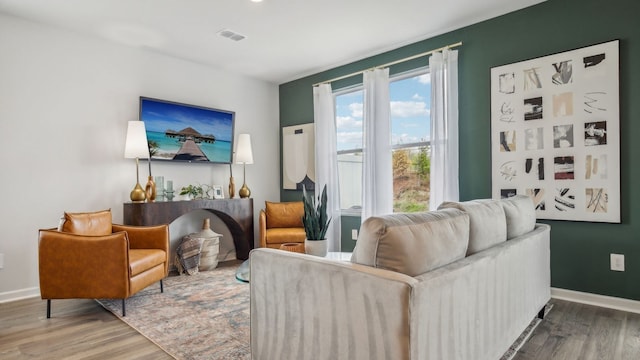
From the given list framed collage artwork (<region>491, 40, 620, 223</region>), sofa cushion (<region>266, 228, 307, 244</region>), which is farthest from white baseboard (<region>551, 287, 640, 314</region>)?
sofa cushion (<region>266, 228, 307, 244</region>)

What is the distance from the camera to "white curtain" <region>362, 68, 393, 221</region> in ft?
13.9

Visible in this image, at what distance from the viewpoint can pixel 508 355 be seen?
2.05 metres

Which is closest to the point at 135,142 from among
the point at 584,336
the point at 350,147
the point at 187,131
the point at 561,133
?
the point at 187,131

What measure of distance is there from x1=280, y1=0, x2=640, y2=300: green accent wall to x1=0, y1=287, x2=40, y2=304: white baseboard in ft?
13.7

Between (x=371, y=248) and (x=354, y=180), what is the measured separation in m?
3.44

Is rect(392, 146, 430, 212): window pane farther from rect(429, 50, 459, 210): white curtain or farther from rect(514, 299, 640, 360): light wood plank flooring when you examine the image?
rect(514, 299, 640, 360): light wood plank flooring

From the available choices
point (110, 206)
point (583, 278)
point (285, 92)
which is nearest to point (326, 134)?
point (285, 92)

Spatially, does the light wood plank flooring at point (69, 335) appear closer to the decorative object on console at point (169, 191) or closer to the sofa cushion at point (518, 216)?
the decorative object on console at point (169, 191)

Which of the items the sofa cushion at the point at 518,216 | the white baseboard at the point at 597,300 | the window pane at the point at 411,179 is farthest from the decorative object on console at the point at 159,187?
the white baseboard at the point at 597,300

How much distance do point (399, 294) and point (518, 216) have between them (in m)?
1.45

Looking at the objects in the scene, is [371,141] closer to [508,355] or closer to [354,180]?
[354,180]

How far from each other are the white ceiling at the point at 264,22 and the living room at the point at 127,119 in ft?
0.56

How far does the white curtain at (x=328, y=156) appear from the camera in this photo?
186 inches

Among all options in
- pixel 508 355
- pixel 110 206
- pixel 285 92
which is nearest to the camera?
pixel 508 355
